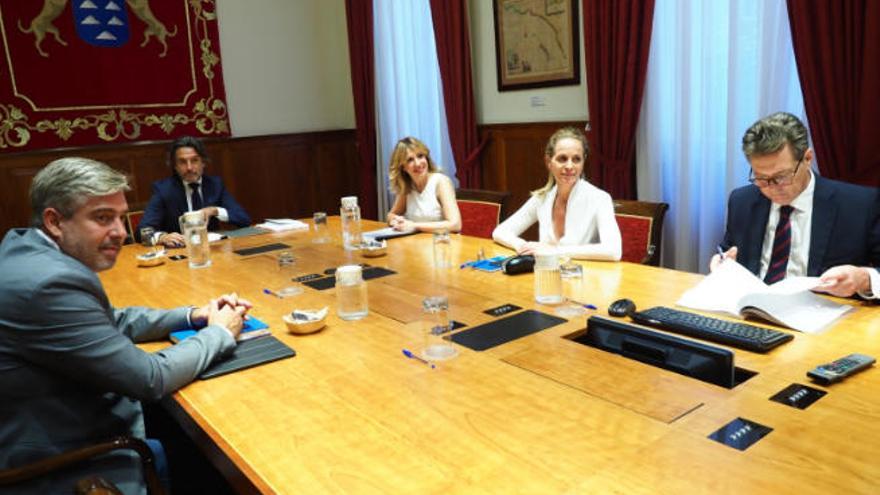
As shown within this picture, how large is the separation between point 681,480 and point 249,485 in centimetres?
68

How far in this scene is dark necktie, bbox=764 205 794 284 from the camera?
6.74ft

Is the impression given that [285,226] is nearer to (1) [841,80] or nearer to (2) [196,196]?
(2) [196,196]

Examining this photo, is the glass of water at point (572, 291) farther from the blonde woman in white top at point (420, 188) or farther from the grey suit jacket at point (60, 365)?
the blonde woman in white top at point (420, 188)

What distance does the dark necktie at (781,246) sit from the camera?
205 cm

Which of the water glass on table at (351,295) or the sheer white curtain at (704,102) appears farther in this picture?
the sheer white curtain at (704,102)

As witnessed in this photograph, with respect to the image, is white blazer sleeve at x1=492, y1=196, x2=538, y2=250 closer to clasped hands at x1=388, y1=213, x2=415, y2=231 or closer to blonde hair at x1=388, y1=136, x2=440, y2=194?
clasped hands at x1=388, y1=213, x2=415, y2=231

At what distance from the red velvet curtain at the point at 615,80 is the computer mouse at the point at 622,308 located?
6.98 feet

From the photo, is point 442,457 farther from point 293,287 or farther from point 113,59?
point 113,59

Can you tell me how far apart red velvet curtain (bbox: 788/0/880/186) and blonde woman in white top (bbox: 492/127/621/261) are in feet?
3.38

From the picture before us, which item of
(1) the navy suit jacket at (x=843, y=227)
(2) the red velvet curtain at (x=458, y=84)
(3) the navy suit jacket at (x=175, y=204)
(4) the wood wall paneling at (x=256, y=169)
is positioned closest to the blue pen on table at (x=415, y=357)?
(1) the navy suit jacket at (x=843, y=227)

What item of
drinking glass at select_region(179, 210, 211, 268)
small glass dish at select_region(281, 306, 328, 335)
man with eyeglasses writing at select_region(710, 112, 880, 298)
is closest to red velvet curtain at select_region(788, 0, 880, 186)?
man with eyeglasses writing at select_region(710, 112, 880, 298)

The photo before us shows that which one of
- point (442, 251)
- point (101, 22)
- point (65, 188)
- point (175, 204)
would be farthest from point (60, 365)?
point (101, 22)

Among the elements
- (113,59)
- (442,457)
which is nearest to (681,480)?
(442,457)

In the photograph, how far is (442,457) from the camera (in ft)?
3.55
